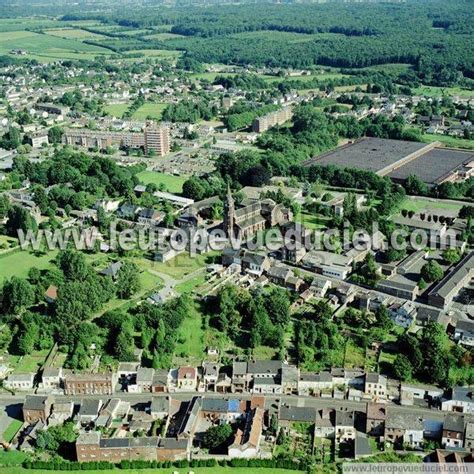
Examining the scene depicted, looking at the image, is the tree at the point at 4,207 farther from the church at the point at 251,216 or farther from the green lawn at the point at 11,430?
the green lawn at the point at 11,430

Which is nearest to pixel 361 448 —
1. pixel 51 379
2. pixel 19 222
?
pixel 51 379

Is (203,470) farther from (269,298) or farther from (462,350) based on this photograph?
(462,350)

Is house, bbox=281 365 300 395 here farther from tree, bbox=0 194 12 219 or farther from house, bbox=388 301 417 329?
tree, bbox=0 194 12 219

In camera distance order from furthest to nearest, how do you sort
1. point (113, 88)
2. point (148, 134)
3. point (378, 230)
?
point (113, 88) < point (148, 134) < point (378, 230)

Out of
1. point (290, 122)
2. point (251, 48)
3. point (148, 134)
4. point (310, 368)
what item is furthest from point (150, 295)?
point (251, 48)

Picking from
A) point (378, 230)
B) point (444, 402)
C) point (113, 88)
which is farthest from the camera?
point (113, 88)

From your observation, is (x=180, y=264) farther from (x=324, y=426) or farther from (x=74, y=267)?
(x=324, y=426)
